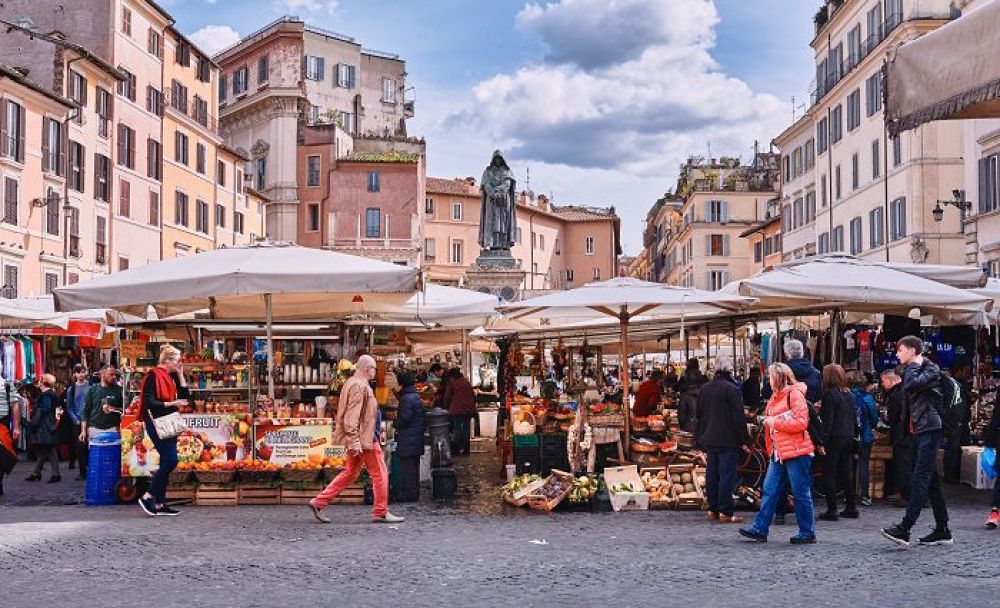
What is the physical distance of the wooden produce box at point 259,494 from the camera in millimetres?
13328

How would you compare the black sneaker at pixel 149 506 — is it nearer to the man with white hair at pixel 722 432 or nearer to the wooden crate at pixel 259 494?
the wooden crate at pixel 259 494

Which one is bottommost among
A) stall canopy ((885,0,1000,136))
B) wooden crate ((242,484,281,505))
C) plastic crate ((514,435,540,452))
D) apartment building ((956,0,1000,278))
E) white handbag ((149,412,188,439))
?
wooden crate ((242,484,281,505))

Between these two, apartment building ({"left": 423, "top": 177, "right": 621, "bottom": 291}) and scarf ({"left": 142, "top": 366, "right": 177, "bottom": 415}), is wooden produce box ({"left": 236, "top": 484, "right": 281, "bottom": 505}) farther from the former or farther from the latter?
apartment building ({"left": 423, "top": 177, "right": 621, "bottom": 291})

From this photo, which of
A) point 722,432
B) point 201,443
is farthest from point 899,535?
point 201,443

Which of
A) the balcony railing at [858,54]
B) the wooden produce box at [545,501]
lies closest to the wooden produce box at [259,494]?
the wooden produce box at [545,501]

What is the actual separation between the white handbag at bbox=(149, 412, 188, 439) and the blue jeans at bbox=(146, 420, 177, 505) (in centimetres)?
4

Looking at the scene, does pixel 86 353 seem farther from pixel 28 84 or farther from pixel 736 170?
pixel 736 170

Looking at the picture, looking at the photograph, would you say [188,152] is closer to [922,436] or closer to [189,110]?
[189,110]

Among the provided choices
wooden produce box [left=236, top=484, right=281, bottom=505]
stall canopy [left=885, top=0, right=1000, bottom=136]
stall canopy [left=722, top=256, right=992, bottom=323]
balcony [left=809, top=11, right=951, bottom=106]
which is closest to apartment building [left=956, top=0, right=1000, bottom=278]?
balcony [left=809, top=11, right=951, bottom=106]

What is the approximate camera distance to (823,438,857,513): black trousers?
39.1 feet

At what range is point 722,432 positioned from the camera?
11.5 meters

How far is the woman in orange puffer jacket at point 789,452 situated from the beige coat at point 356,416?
150 inches

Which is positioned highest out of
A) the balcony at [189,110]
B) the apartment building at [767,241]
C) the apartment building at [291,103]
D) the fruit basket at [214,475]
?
the apartment building at [291,103]

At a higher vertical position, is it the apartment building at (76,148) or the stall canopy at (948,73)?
the apartment building at (76,148)
